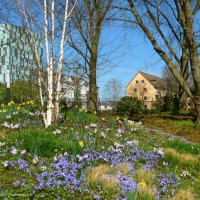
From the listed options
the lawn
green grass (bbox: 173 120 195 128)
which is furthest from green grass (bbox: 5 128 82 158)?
green grass (bbox: 173 120 195 128)

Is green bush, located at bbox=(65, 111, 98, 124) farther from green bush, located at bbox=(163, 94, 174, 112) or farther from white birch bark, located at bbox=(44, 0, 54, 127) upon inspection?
green bush, located at bbox=(163, 94, 174, 112)

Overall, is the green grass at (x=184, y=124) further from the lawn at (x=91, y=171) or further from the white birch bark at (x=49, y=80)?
the white birch bark at (x=49, y=80)

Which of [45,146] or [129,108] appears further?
[129,108]

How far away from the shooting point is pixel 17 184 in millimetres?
3285

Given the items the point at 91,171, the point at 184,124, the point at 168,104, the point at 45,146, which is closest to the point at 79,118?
the point at 45,146

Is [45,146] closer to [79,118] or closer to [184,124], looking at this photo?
[79,118]

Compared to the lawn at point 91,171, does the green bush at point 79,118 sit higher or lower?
higher

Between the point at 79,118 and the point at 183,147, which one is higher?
the point at 79,118

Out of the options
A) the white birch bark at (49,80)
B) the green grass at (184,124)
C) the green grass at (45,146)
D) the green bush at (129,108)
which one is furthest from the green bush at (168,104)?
the green grass at (45,146)

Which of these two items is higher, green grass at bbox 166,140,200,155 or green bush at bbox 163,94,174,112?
green bush at bbox 163,94,174,112

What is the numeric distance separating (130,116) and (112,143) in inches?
342

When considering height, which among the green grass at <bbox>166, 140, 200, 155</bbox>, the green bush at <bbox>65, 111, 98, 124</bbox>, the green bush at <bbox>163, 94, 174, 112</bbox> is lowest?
the green grass at <bbox>166, 140, 200, 155</bbox>

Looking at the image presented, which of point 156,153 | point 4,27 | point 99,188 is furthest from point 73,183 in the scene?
point 4,27

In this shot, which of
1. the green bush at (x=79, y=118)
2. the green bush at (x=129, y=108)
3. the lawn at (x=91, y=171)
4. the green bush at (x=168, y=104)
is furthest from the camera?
the green bush at (x=168, y=104)
